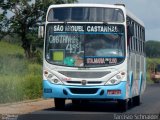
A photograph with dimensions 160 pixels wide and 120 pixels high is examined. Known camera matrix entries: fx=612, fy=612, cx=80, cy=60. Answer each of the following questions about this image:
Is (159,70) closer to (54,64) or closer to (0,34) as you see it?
(0,34)

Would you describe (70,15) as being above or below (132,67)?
above

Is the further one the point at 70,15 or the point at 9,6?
the point at 9,6

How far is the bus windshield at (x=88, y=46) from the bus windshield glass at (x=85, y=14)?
24 cm

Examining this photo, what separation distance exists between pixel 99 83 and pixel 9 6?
3132 cm

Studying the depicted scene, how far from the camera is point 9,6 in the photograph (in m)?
49.9

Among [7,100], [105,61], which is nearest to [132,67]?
[105,61]

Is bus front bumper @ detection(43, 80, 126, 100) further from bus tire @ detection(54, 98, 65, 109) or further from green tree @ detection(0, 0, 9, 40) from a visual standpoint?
green tree @ detection(0, 0, 9, 40)

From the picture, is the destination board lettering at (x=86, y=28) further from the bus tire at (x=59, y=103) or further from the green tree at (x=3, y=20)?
the green tree at (x=3, y=20)

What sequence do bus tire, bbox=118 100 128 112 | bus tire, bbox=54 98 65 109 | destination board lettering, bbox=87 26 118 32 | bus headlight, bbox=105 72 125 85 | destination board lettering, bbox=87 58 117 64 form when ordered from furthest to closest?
bus tire, bbox=54 98 65 109
bus tire, bbox=118 100 128 112
destination board lettering, bbox=87 26 118 32
destination board lettering, bbox=87 58 117 64
bus headlight, bbox=105 72 125 85

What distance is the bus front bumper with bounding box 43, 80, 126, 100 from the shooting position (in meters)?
19.7

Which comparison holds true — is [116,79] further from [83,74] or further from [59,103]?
[59,103]

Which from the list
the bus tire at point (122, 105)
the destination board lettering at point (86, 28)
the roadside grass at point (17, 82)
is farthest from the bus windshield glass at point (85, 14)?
the roadside grass at point (17, 82)

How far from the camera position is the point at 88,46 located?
1995 cm

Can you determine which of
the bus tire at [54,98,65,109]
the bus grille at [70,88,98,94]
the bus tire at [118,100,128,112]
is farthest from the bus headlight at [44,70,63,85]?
the bus tire at [118,100,128,112]
